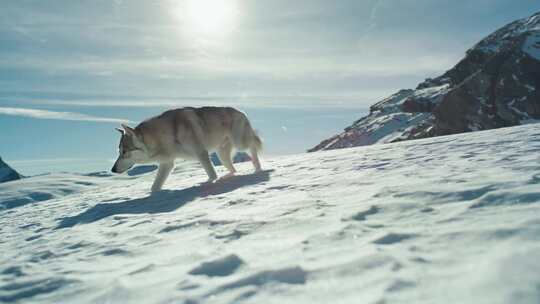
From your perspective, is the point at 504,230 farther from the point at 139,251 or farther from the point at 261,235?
the point at 139,251

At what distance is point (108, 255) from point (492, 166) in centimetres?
549

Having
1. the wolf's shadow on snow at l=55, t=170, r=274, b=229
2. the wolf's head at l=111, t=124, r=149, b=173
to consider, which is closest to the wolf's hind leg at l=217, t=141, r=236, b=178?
the wolf's head at l=111, t=124, r=149, b=173

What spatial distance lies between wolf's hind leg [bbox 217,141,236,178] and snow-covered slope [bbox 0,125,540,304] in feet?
16.5

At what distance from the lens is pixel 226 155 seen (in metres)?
12.0

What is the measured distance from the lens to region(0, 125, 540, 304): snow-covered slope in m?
2.48

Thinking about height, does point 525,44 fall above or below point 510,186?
above

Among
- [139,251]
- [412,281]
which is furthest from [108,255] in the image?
[412,281]

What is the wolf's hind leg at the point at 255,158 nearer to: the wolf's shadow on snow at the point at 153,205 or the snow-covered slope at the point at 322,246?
the wolf's shadow on snow at the point at 153,205

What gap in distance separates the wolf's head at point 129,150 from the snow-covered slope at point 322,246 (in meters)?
3.66

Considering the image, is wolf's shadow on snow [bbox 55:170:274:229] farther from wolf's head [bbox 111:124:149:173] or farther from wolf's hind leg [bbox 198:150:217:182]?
wolf's head [bbox 111:124:149:173]

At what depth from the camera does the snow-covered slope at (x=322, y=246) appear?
248 centimetres

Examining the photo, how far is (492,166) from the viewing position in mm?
5660

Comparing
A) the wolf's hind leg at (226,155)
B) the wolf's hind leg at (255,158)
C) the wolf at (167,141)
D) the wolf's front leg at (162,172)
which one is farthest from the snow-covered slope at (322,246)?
the wolf's hind leg at (226,155)

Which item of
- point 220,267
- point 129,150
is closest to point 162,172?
point 129,150
